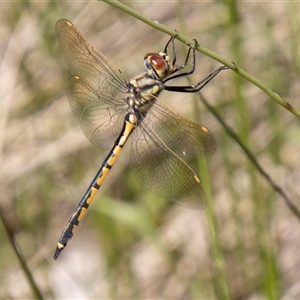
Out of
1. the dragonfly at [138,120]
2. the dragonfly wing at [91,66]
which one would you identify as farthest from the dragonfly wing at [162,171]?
the dragonfly wing at [91,66]

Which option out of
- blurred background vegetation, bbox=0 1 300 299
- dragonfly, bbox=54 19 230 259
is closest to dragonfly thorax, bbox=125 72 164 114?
dragonfly, bbox=54 19 230 259

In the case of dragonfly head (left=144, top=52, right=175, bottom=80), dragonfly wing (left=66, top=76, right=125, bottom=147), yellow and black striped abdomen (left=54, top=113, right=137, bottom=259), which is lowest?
yellow and black striped abdomen (left=54, top=113, right=137, bottom=259)

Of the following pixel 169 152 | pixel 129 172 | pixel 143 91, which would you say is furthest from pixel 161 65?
pixel 129 172

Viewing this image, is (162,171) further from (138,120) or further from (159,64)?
(159,64)

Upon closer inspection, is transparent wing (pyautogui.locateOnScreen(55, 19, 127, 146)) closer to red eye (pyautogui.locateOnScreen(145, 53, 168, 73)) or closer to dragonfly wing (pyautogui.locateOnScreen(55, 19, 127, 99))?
dragonfly wing (pyautogui.locateOnScreen(55, 19, 127, 99))

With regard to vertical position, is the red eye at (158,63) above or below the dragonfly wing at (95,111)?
above

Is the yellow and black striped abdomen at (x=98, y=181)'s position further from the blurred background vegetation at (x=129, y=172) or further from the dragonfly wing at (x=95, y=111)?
the blurred background vegetation at (x=129, y=172)
